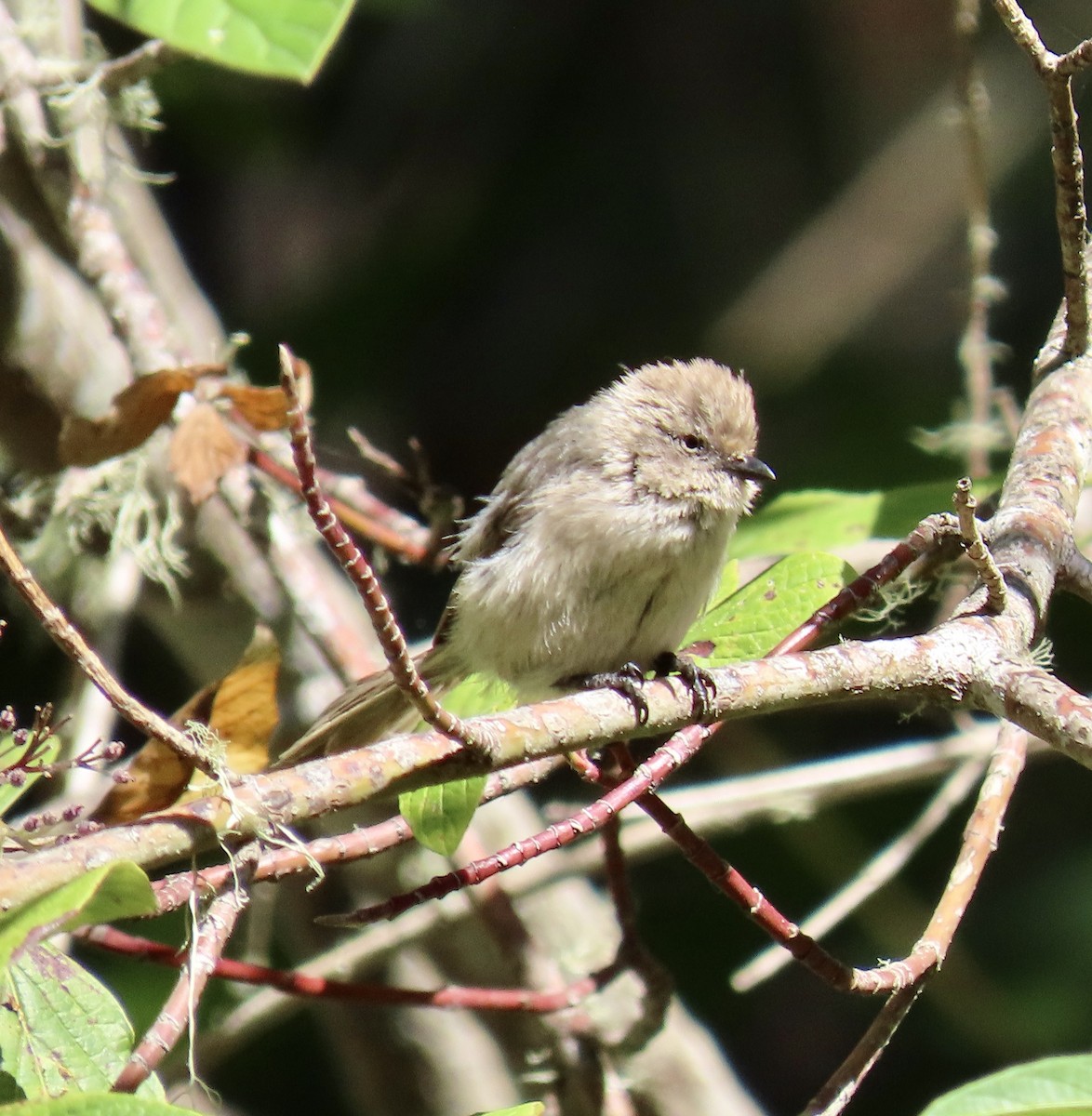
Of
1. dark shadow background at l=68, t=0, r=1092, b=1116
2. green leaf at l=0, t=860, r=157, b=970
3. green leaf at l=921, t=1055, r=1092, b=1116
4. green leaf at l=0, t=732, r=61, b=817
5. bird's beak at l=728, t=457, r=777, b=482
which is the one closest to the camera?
green leaf at l=0, t=860, r=157, b=970

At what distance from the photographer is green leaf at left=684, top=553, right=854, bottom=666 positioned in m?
2.36

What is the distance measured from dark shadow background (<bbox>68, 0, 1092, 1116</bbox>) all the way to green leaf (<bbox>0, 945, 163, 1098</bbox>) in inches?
104

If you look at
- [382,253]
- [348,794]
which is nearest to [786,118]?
[382,253]

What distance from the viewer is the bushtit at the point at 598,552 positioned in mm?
2998

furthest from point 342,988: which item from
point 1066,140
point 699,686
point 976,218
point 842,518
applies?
point 976,218

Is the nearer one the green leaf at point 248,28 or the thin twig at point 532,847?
the thin twig at point 532,847

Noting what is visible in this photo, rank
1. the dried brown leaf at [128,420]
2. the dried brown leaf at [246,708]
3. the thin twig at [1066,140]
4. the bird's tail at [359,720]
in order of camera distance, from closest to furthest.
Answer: the thin twig at [1066,140], the dried brown leaf at [246,708], the bird's tail at [359,720], the dried brown leaf at [128,420]

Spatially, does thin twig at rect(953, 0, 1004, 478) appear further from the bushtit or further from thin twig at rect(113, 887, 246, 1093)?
thin twig at rect(113, 887, 246, 1093)

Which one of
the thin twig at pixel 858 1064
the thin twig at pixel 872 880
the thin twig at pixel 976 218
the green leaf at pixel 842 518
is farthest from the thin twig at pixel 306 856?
the thin twig at pixel 976 218

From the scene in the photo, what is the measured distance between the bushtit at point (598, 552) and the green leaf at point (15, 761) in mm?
801

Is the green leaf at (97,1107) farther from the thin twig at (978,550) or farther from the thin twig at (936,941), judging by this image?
the thin twig at (978,550)

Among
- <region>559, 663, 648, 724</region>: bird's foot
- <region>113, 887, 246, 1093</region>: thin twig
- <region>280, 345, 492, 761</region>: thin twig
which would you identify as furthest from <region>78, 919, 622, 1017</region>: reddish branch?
<region>559, 663, 648, 724</region>: bird's foot

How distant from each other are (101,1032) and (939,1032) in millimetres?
3713

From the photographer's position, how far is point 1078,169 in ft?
7.52
